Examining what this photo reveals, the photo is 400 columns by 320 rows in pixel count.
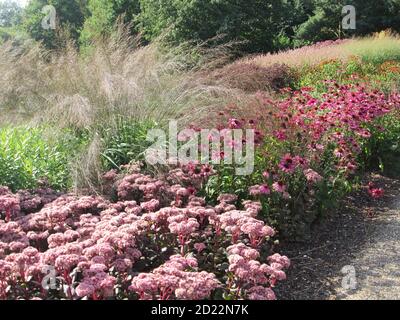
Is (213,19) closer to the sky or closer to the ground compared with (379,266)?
closer to the sky

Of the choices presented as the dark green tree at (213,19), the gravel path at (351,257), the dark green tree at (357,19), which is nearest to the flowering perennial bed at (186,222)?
the gravel path at (351,257)

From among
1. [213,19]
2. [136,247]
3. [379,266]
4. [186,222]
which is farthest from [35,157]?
[213,19]

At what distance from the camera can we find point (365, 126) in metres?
5.46

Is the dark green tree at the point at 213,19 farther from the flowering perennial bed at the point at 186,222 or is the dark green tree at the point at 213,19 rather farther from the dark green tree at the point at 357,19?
the flowering perennial bed at the point at 186,222

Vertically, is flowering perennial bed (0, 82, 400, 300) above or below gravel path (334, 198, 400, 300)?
above

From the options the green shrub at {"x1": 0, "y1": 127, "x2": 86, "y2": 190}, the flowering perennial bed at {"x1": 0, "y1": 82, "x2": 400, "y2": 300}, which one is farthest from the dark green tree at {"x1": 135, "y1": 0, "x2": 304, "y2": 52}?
the flowering perennial bed at {"x1": 0, "y1": 82, "x2": 400, "y2": 300}

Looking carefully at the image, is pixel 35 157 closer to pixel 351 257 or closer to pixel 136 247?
pixel 136 247

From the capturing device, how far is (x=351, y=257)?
3658 millimetres

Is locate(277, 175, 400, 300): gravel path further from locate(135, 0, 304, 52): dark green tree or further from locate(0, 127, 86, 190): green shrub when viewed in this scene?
locate(135, 0, 304, 52): dark green tree

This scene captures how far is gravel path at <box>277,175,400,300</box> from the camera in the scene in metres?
3.17

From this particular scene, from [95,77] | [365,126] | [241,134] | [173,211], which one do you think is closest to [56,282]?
[173,211]

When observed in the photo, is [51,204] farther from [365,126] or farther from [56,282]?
[365,126]

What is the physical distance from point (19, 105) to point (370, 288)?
15.0ft

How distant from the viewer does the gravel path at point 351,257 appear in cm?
317
